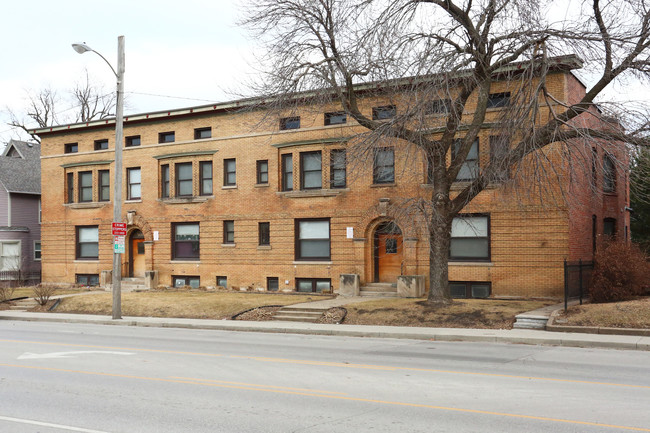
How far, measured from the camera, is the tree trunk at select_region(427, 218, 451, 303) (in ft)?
67.4

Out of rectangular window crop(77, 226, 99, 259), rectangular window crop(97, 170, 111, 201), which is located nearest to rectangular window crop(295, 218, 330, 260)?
rectangular window crop(97, 170, 111, 201)

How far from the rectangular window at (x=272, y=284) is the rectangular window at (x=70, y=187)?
1410 centimetres

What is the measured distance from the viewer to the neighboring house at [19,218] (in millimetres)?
43469

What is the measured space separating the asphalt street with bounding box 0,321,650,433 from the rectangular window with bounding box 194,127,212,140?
17.9 metres

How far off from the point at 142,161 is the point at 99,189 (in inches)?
147

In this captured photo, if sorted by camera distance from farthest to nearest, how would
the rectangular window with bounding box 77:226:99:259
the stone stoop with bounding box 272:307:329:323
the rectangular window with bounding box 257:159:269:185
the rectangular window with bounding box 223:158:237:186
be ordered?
1. the rectangular window with bounding box 77:226:99:259
2. the rectangular window with bounding box 223:158:237:186
3. the rectangular window with bounding box 257:159:269:185
4. the stone stoop with bounding box 272:307:329:323

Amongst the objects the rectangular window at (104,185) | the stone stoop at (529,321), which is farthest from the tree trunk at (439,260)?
the rectangular window at (104,185)

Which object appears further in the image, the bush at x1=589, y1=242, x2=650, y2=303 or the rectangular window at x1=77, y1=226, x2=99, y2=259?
the rectangular window at x1=77, y1=226, x2=99, y2=259

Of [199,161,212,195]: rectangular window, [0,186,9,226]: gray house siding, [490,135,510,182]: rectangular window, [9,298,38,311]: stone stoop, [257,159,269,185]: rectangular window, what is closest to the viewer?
[490,135,510,182]: rectangular window

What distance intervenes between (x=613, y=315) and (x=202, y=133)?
22154 millimetres

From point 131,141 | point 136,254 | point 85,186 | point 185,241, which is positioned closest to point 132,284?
point 136,254

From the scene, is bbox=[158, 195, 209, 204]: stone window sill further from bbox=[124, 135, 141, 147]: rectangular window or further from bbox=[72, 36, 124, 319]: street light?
bbox=[72, 36, 124, 319]: street light

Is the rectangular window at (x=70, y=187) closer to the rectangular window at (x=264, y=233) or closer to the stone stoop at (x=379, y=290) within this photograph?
the rectangular window at (x=264, y=233)

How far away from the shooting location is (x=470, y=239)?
87.2 feet
